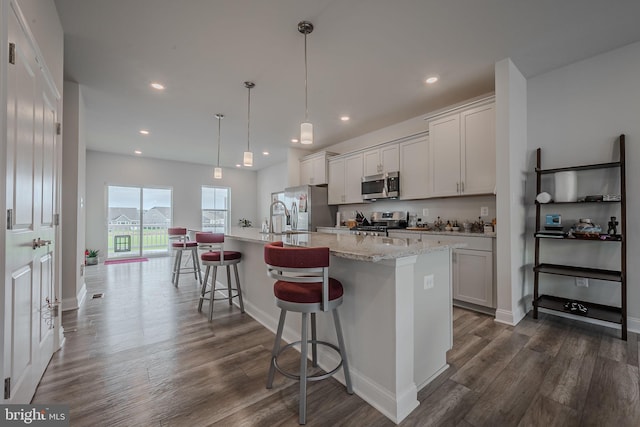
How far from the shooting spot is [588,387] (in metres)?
1.67

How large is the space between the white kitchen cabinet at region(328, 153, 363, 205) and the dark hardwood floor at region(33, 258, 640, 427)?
2.85 m

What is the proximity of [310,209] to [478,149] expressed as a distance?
10.2 ft

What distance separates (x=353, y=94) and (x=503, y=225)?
7.80 ft

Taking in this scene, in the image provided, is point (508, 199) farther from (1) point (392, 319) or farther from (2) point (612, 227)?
(1) point (392, 319)

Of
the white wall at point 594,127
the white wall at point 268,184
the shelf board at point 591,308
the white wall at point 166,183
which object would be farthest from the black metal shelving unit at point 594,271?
the white wall at point 166,183

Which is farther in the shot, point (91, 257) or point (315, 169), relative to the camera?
point (91, 257)

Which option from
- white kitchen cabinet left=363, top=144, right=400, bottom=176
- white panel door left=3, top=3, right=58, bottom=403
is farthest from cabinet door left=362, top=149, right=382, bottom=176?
white panel door left=3, top=3, right=58, bottom=403

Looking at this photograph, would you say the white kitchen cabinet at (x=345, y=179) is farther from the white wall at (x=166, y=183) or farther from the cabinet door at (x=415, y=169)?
the white wall at (x=166, y=183)

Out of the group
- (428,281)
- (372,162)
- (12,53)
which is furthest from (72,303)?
(372,162)

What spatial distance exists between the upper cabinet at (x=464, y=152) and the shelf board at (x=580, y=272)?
0.96 metres

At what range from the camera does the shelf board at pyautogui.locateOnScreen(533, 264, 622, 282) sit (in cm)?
237

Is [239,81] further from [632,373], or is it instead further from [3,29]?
[632,373]

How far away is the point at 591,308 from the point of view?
258 cm

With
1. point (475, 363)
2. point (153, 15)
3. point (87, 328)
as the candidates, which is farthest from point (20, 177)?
point (475, 363)
